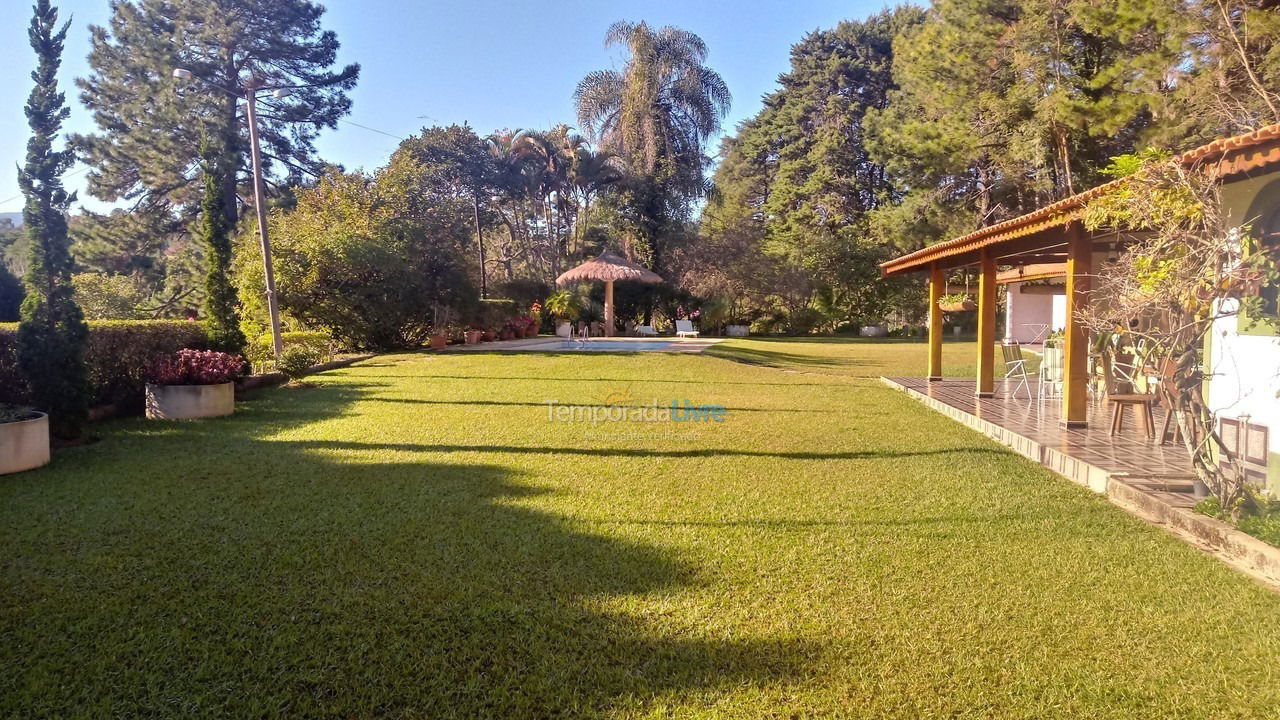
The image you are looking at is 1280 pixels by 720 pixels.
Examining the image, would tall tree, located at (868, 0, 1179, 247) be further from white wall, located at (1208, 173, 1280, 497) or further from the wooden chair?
white wall, located at (1208, 173, 1280, 497)

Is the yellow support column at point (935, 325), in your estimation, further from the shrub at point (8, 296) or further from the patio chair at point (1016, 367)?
Result: the shrub at point (8, 296)

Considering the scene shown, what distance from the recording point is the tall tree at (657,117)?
93.4 feet

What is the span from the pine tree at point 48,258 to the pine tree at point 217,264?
3.27 meters

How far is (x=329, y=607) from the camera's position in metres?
3.08

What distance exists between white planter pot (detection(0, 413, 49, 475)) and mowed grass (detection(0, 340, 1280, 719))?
17cm

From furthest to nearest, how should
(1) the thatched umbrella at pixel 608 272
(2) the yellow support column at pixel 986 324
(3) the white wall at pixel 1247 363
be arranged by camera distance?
(1) the thatched umbrella at pixel 608 272, (2) the yellow support column at pixel 986 324, (3) the white wall at pixel 1247 363

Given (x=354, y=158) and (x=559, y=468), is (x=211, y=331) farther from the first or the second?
(x=354, y=158)

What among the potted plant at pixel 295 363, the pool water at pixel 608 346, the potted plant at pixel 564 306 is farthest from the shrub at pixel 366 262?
the potted plant at pixel 564 306

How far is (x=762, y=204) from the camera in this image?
34625mm

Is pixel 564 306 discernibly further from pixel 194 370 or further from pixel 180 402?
pixel 180 402

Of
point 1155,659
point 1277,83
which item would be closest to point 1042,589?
point 1155,659

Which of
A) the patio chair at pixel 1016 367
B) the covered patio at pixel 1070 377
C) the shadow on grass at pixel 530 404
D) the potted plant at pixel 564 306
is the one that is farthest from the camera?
the potted plant at pixel 564 306

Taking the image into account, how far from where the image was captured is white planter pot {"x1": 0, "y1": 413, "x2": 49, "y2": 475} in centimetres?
545

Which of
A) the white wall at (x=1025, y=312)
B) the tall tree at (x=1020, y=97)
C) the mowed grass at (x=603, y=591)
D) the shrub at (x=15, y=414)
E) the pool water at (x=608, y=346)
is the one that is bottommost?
the mowed grass at (x=603, y=591)
